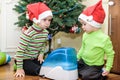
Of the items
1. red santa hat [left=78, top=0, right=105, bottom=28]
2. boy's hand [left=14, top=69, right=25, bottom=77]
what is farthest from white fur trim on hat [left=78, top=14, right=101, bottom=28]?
boy's hand [left=14, top=69, right=25, bottom=77]

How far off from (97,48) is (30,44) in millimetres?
601

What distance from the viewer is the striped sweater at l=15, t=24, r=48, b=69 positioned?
6.79 feet

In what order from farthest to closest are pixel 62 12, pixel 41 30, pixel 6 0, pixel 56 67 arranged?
pixel 6 0 < pixel 62 12 < pixel 41 30 < pixel 56 67

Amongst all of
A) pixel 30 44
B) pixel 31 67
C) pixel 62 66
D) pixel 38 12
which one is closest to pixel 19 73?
pixel 31 67

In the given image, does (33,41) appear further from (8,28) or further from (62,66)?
(8,28)

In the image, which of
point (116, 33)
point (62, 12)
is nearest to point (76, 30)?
point (62, 12)

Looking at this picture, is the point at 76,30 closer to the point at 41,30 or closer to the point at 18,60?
the point at 41,30

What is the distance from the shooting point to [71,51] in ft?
6.67

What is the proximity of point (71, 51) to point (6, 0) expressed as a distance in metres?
1.48

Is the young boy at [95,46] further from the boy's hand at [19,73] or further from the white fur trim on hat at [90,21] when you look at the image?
the boy's hand at [19,73]

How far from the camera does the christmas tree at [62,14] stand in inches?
103

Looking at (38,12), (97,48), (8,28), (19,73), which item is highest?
(38,12)

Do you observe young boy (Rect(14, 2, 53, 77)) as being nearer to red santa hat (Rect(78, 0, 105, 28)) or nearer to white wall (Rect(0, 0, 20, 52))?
red santa hat (Rect(78, 0, 105, 28))

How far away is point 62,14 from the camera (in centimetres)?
265
